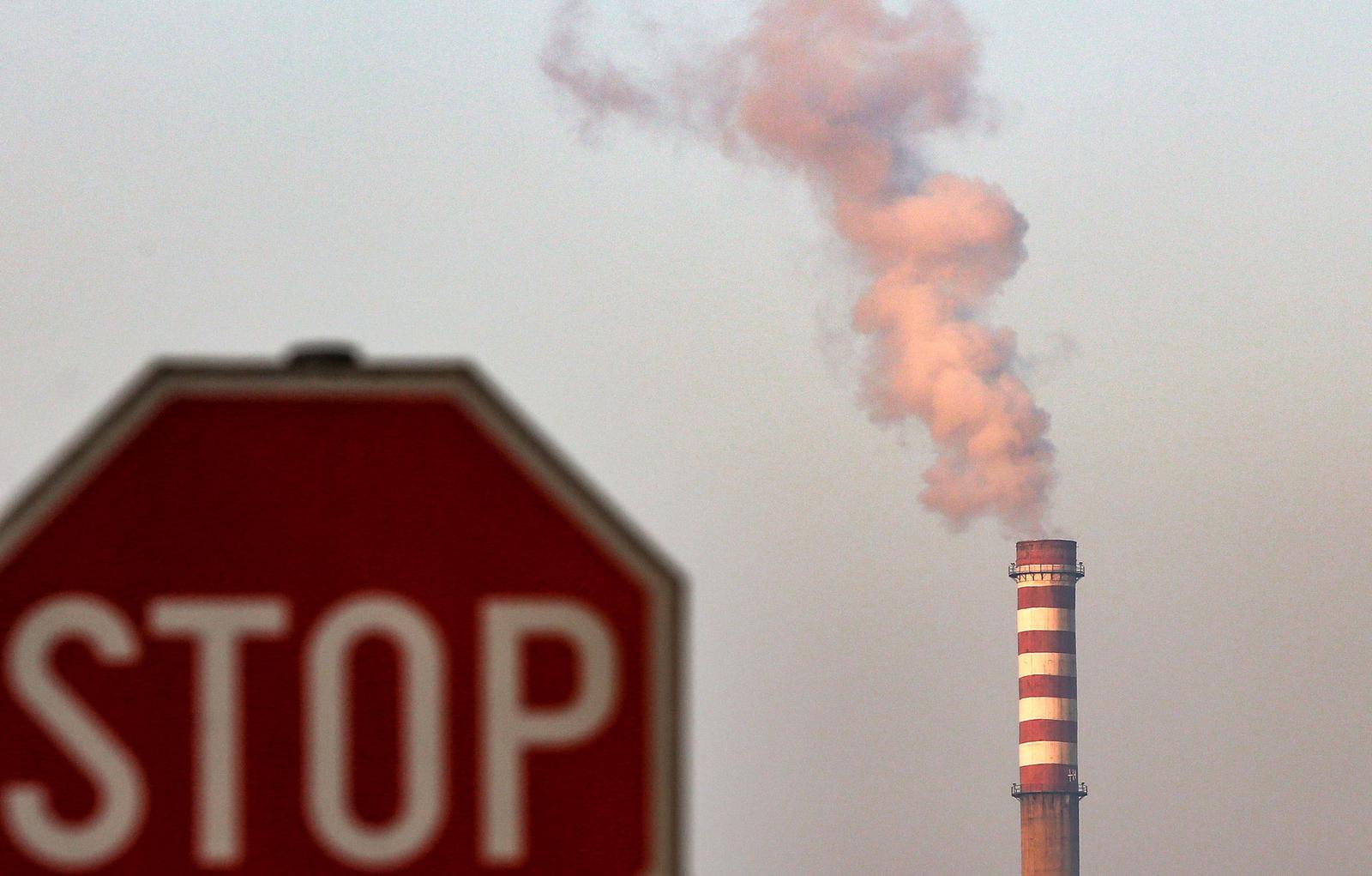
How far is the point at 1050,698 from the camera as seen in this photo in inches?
3676

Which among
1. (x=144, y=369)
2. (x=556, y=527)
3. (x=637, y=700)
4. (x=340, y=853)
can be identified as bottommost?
(x=340, y=853)

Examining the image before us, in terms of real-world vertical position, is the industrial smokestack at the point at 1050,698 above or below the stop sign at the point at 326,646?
above

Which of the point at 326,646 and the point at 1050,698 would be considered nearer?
the point at 326,646

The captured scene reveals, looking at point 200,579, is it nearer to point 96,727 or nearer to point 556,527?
point 96,727

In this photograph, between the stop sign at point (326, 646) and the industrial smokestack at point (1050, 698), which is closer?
the stop sign at point (326, 646)

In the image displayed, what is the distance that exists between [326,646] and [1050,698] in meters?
92.5

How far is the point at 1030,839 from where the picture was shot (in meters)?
95.5

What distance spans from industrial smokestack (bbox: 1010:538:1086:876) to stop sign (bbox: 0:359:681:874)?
91.8 meters

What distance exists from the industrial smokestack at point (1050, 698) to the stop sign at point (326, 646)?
301 ft

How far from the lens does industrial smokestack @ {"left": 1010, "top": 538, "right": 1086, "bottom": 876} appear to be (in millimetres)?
93375

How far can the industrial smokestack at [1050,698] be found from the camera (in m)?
93.4

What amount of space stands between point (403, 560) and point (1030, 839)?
95316 millimetres

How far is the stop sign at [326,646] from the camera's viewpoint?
8.80 feet

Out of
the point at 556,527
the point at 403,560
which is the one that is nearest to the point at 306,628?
the point at 403,560
